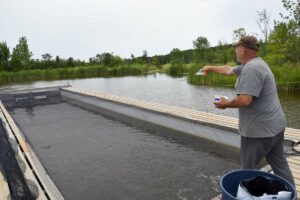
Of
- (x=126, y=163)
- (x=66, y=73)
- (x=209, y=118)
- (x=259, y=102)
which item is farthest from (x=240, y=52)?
Answer: (x=66, y=73)

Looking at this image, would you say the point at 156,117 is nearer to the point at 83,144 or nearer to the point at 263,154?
the point at 83,144

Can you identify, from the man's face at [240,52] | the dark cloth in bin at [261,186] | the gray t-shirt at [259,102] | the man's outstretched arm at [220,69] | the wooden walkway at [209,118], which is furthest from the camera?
the wooden walkway at [209,118]

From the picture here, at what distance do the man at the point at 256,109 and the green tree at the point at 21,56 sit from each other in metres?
41.8

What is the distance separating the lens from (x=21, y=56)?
41719 millimetres

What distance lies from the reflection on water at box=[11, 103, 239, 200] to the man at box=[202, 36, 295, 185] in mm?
1557

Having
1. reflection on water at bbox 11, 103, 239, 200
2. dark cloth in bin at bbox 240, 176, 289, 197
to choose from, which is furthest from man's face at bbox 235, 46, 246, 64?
reflection on water at bbox 11, 103, 239, 200

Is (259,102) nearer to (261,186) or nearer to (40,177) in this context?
(261,186)

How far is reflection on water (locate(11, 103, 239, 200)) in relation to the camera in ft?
13.5

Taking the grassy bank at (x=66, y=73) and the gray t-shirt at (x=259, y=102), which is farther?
the grassy bank at (x=66, y=73)

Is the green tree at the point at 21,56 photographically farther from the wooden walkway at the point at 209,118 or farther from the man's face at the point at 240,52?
the man's face at the point at 240,52

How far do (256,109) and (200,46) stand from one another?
117 ft

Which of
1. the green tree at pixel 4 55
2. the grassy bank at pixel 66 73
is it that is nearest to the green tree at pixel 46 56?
the green tree at pixel 4 55

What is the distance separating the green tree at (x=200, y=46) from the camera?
36625 mm

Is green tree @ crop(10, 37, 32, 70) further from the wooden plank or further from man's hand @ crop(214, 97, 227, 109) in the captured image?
man's hand @ crop(214, 97, 227, 109)
